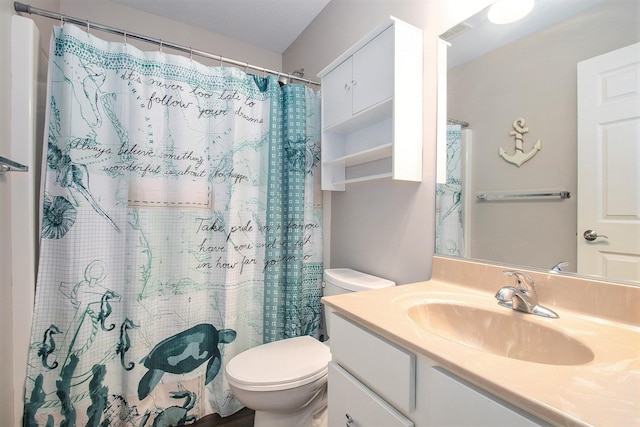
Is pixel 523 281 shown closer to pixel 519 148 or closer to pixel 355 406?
pixel 519 148

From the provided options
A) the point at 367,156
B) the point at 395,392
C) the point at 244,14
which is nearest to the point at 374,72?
the point at 367,156

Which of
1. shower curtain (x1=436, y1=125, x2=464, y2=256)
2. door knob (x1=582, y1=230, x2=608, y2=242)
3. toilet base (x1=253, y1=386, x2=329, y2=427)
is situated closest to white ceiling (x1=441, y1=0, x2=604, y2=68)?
shower curtain (x1=436, y1=125, x2=464, y2=256)

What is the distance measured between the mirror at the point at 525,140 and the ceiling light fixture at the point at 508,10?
2 centimetres

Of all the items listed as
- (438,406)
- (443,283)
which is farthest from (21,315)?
(443,283)

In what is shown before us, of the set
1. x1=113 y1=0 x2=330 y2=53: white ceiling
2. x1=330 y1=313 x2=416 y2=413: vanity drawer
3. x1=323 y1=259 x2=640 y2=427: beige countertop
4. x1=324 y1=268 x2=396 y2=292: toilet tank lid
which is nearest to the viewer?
x1=323 y1=259 x2=640 y2=427: beige countertop

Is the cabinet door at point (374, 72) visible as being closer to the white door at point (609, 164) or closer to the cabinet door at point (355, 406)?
the white door at point (609, 164)

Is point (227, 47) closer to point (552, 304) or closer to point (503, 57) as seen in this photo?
point (503, 57)

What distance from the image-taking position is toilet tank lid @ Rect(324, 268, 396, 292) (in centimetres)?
133

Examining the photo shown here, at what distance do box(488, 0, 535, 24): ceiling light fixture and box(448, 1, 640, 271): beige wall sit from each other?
0.33 ft

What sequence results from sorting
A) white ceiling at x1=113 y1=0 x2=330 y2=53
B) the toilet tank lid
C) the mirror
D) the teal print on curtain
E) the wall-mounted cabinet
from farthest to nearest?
white ceiling at x1=113 y1=0 x2=330 y2=53, the teal print on curtain, the toilet tank lid, the wall-mounted cabinet, the mirror

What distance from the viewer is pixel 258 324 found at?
1677 mm

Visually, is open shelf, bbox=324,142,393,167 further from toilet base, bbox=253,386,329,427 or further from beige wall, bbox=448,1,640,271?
toilet base, bbox=253,386,329,427

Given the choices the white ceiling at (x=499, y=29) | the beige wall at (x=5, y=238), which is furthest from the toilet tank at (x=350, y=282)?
the beige wall at (x=5, y=238)

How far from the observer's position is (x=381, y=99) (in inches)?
48.3
